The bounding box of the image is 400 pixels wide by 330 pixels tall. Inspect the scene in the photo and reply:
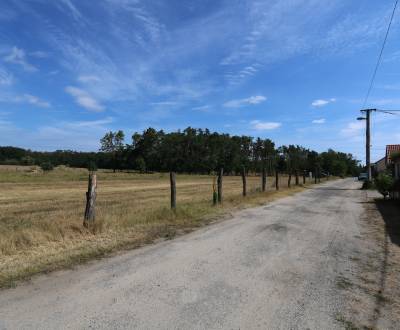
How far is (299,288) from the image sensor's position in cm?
571

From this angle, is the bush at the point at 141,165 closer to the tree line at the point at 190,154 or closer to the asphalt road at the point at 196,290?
the tree line at the point at 190,154

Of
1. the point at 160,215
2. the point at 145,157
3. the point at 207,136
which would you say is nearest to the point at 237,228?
the point at 160,215

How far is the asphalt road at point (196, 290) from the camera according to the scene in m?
4.46

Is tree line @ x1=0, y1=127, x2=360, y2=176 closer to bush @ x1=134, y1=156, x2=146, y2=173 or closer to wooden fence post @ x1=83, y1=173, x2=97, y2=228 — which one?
bush @ x1=134, y1=156, x2=146, y2=173

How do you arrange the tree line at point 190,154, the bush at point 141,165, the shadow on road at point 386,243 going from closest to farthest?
the shadow on road at point 386,243
the bush at point 141,165
the tree line at point 190,154

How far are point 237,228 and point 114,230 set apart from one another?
11.5ft

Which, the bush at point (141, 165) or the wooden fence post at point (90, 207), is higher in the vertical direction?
the bush at point (141, 165)

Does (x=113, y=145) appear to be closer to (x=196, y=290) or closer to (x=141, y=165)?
(x=141, y=165)

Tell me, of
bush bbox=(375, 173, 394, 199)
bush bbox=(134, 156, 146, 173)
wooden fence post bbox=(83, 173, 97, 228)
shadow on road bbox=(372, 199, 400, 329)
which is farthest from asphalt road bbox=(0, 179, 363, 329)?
bush bbox=(134, 156, 146, 173)

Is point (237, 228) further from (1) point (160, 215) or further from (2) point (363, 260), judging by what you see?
(2) point (363, 260)

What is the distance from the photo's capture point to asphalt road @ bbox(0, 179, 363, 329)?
14.6 feet

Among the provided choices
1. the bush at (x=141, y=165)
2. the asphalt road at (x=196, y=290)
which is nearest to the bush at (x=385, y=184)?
the asphalt road at (x=196, y=290)

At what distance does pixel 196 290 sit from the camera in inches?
217

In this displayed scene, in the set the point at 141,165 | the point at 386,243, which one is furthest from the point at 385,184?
the point at 141,165
